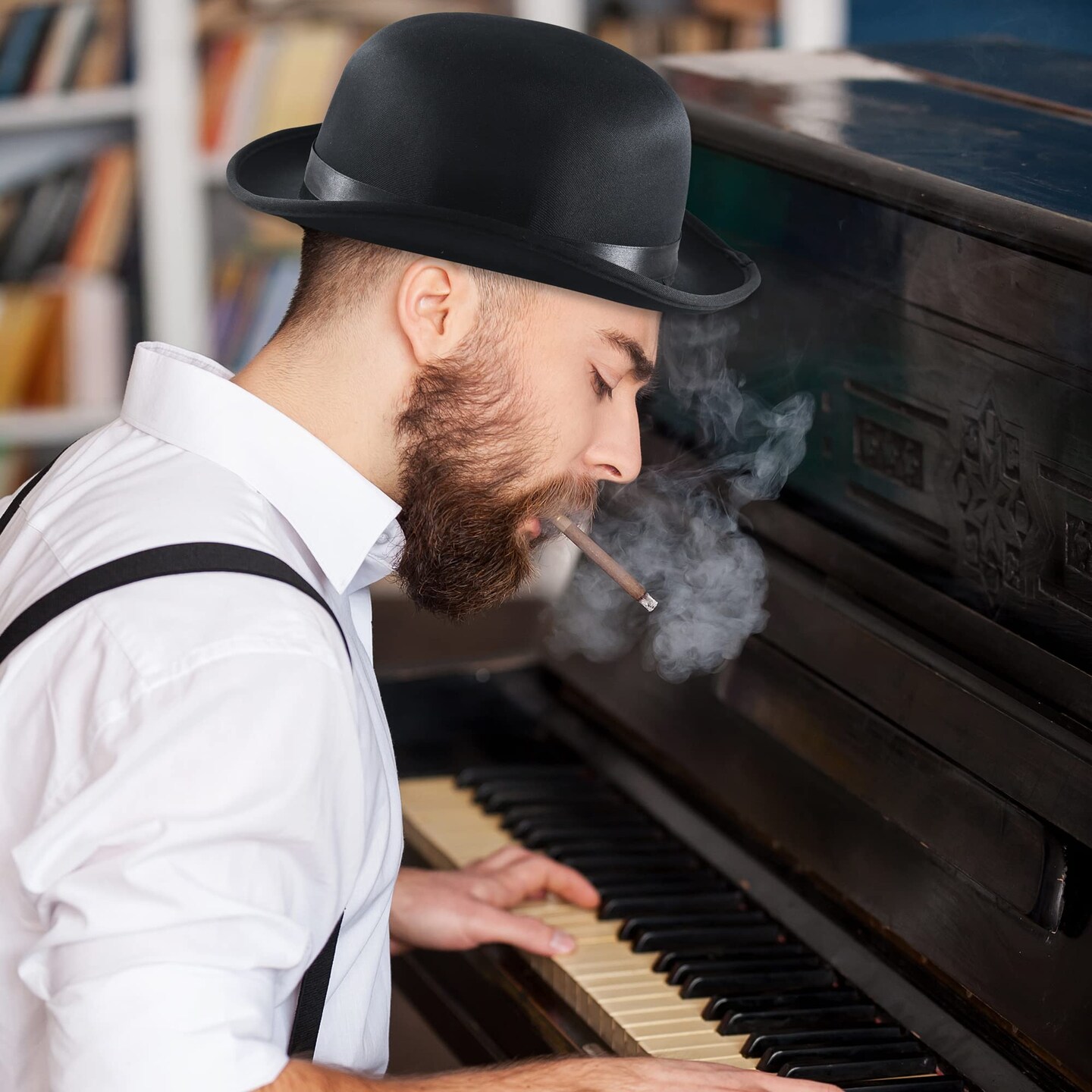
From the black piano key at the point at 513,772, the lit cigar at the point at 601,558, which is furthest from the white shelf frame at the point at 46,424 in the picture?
the lit cigar at the point at 601,558

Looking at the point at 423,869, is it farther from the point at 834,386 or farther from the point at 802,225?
the point at 802,225

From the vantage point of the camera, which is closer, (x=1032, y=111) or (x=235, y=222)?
(x=1032, y=111)

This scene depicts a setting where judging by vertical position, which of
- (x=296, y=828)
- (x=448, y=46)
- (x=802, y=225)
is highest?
(x=448, y=46)

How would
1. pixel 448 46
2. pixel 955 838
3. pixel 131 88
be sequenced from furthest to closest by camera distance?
pixel 131 88, pixel 955 838, pixel 448 46

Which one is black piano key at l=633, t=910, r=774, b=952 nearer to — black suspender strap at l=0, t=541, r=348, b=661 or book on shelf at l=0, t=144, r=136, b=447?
black suspender strap at l=0, t=541, r=348, b=661

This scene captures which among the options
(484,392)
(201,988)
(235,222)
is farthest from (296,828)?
(235,222)

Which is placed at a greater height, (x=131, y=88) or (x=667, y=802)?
(x=131, y=88)

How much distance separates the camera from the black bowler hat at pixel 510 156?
131 cm

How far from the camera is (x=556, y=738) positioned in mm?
2229

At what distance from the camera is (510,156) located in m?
1.32

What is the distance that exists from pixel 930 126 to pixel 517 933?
1072 mm

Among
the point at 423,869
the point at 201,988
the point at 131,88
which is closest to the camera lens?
the point at 201,988

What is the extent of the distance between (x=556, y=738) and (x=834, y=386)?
77cm

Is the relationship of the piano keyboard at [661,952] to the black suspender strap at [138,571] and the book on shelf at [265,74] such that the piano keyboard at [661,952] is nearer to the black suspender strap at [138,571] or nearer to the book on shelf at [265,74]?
the black suspender strap at [138,571]
